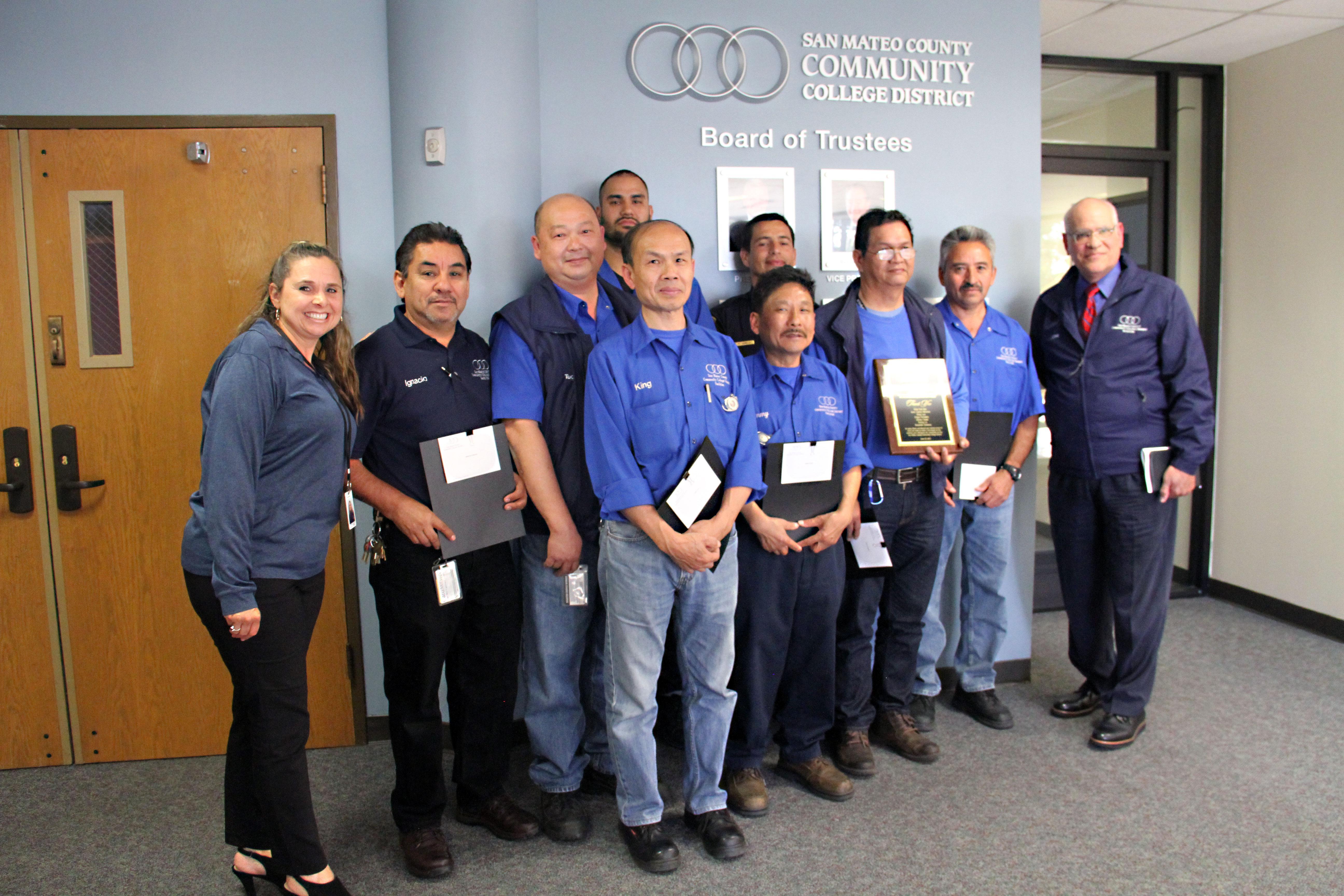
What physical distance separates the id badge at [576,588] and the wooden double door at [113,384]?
1.49 meters

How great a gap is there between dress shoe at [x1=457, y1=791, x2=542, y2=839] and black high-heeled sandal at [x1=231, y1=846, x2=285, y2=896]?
53cm

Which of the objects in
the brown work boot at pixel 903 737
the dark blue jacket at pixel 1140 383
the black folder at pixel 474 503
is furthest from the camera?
the dark blue jacket at pixel 1140 383

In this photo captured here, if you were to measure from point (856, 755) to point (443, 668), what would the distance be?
1.37 metres

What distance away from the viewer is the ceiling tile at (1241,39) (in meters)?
3.90

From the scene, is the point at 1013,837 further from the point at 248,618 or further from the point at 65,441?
the point at 65,441

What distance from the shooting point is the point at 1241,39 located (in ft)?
13.5

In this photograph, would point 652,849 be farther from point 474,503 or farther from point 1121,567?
point 1121,567

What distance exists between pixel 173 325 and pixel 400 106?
108cm

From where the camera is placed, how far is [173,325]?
2.94 m

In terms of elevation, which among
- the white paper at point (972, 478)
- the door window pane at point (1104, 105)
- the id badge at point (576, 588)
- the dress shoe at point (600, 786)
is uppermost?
the door window pane at point (1104, 105)

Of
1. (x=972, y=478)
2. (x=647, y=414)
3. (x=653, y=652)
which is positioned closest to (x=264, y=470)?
(x=647, y=414)

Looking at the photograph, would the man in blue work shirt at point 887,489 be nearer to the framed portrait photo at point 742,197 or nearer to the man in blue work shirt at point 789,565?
the man in blue work shirt at point 789,565

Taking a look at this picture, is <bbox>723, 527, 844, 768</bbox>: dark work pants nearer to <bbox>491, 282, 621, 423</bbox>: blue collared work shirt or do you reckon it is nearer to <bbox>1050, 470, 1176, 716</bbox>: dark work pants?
<bbox>491, 282, 621, 423</bbox>: blue collared work shirt

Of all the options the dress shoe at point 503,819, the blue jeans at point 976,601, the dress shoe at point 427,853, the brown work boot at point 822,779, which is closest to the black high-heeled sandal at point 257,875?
the dress shoe at point 427,853
